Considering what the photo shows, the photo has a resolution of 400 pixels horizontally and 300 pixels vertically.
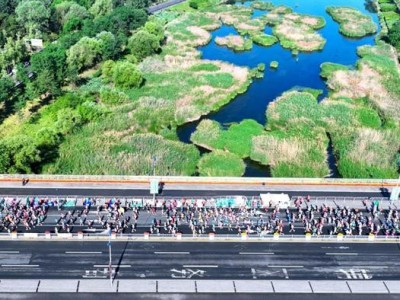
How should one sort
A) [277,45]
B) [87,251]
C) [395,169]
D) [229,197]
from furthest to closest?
[277,45]
[395,169]
[229,197]
[87,251]

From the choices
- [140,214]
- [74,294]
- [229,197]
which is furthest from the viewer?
[229,197]

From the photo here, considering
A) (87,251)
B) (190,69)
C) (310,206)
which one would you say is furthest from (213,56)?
(87,251)

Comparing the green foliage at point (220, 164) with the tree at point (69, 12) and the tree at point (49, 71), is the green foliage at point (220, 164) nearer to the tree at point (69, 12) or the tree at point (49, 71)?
the tree at point (49, 71)

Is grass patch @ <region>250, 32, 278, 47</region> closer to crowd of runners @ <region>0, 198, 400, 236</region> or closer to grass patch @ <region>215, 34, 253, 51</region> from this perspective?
Result: grass patch @ <region>215, 34, 253, 51</region>

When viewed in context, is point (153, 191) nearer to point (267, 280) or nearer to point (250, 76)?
point (267, 280)

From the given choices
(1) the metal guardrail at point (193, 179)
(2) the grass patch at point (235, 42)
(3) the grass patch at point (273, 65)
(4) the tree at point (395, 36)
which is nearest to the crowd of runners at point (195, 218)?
(1) the metal guardrail at point (193, 179)

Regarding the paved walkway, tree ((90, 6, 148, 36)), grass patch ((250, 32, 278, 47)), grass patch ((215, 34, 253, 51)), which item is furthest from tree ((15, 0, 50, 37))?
the paved walkway
